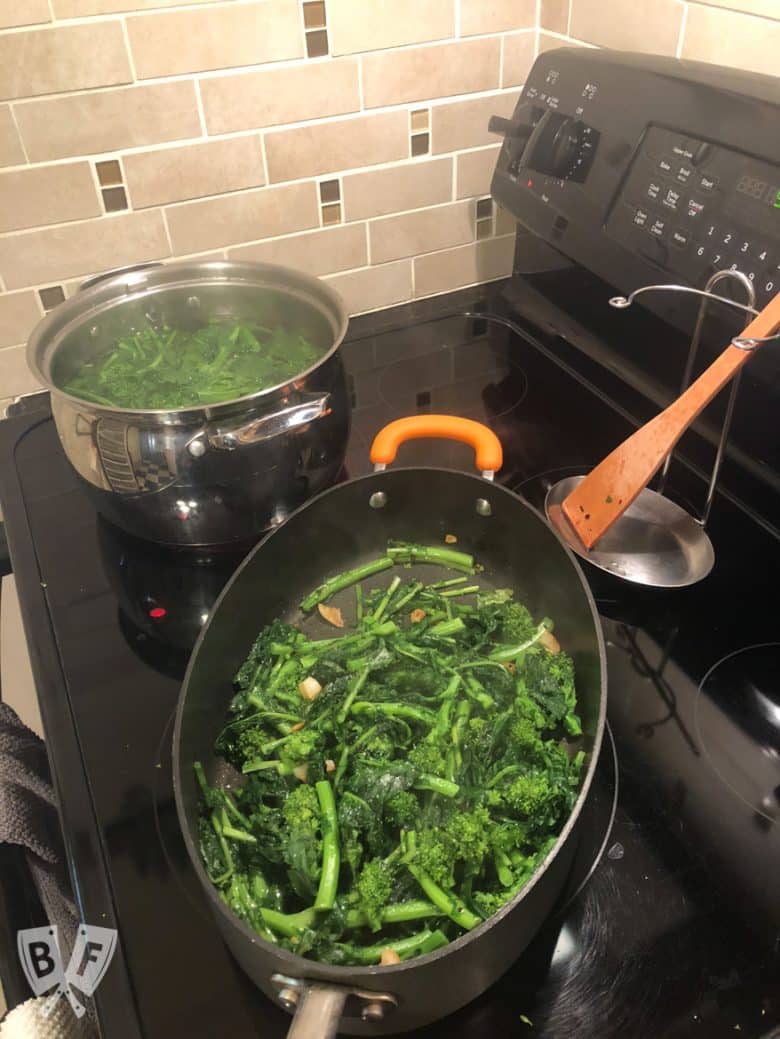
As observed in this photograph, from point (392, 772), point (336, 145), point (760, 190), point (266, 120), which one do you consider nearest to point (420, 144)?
point (336, 145)

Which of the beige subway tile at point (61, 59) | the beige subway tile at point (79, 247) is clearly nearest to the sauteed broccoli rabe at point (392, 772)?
the beige subway tile at point (79, 247)

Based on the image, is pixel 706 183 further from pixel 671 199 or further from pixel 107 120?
pixel 107 120

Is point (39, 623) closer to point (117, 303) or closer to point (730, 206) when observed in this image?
point (117, 303)

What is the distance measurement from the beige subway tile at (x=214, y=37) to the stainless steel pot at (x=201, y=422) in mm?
257

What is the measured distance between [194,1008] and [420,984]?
18cm

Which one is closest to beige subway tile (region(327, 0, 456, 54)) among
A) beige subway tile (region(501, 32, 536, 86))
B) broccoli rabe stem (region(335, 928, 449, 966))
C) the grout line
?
beige subway tile (region(501, 32, 536, 86))

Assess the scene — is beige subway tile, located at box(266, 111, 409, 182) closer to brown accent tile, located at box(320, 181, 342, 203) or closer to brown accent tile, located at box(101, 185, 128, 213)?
brown accent tile, located at box(320, 181, 342, 203)

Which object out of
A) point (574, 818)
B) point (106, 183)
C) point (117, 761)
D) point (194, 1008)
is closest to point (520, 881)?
point (574, 818)

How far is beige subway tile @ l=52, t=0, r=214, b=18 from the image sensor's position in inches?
35.2

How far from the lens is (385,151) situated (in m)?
1.15

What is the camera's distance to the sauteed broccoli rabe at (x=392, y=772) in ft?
1.89

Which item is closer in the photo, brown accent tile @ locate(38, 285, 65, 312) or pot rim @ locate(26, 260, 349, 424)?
pot rim @ locate(26, 260, 349, 424)

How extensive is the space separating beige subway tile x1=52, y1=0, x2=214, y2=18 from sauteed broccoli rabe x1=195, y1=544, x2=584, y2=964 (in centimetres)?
71

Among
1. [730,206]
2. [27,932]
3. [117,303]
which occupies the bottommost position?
[27,932]
